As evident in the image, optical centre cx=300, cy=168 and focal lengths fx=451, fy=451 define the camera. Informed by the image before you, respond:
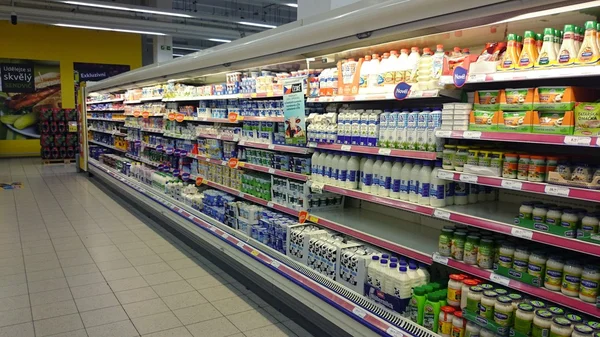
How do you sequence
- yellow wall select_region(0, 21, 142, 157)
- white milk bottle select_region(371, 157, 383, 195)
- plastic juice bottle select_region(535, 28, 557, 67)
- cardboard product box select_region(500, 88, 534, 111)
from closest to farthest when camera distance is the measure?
A: plastic juice bottle select_region(535, 28, 557, 67)
cardboard product box select_region(500, 88, 534, 111)
white milk bottle select_region(371, 157, 383, 195)
yellow wall select_region(0, 21, 142, 157)

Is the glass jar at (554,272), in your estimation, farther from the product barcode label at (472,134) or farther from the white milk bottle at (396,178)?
the white milk bottle at (396,178)

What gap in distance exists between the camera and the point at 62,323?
148 inches

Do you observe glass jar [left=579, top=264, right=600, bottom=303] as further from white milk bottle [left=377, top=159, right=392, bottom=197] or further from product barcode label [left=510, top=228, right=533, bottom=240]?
white milk bottle [left=377, top=159, right=392, bottom=197]

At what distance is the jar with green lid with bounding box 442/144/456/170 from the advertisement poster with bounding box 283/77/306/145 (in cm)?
143

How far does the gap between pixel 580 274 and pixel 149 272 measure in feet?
13.6

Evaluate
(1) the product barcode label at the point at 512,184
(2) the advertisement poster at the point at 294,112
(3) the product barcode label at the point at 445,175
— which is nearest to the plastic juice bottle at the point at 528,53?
(1) the product barcode label at the point at 512,184

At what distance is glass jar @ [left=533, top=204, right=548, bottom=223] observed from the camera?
2.23 meters

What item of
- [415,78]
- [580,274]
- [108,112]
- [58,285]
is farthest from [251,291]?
[108,112]

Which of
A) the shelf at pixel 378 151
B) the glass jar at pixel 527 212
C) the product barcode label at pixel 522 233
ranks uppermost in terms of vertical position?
the shelf at pixel 378 151

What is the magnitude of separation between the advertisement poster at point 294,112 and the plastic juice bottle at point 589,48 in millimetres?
2168

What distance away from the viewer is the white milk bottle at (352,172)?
3467 millimetres

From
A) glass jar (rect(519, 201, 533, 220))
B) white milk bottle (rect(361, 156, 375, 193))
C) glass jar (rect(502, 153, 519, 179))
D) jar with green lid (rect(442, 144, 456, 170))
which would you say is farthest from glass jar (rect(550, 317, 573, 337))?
white milk bottle (rect(361, 156, 375, 193))

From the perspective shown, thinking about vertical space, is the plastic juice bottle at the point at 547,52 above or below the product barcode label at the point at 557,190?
above

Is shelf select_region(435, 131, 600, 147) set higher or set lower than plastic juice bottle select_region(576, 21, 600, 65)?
lower
